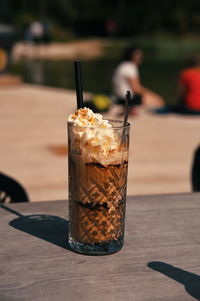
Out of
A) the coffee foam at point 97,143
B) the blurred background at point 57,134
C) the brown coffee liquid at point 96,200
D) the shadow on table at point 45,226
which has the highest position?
the coffee foam at point 97,143

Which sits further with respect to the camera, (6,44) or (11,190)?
(6,44)

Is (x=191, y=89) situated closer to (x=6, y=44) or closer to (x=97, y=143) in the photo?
(x=6, y=44)

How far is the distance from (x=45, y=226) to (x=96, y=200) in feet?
0.80

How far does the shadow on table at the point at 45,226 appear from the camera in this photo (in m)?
1.54

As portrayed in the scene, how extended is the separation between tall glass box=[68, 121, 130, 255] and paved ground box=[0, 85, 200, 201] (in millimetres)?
2932

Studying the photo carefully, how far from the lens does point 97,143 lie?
1435 millimetres

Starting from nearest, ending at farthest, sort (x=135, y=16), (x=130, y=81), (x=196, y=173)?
(x=196, y=173)
(x=130, y=81)
(x=135, y=16)

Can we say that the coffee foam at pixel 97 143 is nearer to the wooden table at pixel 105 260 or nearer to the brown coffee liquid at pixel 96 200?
the brown coffee liquid at pixel 96 200

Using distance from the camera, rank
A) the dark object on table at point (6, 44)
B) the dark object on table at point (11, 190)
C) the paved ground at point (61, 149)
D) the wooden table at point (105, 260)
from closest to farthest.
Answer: the wooden table at point (105, 260), the dark object on table at point (11, 190), the paved ground at point (61, 149), the dark object on table at point (6, 44)

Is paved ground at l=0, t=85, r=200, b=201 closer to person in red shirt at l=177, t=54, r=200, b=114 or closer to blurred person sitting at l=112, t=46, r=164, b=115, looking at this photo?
person in red shirt at l=177, t=54, r=200, b=114

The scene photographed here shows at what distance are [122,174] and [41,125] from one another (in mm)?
6197

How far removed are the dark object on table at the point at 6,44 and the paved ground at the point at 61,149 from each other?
2496 mm

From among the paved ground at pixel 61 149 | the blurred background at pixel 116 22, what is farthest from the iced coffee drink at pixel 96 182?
the blurred background at pixel 116 22

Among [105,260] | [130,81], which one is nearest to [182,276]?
[105,260]
